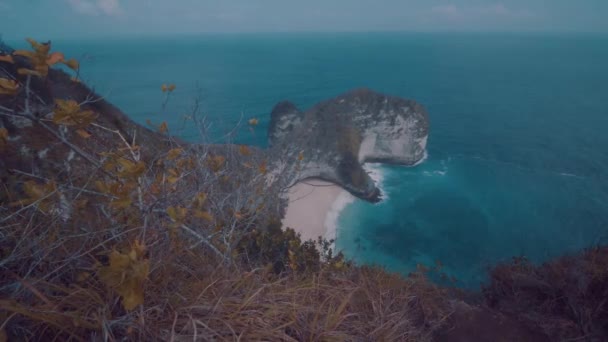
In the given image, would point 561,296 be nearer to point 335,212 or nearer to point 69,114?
point 69,114

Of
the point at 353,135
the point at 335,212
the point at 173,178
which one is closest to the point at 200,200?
the point at 173,178

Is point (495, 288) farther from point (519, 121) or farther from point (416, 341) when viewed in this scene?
point (519, 121)

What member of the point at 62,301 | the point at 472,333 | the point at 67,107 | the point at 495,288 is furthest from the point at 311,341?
the point at 495,288

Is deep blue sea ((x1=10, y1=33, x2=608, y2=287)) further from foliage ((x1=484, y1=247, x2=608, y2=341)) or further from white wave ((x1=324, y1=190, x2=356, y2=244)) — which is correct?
foliage ((x1=484, y1=247, x2=608, y2=341))

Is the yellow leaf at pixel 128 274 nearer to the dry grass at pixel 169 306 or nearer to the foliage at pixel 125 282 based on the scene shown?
the foliage at pixel 125 282

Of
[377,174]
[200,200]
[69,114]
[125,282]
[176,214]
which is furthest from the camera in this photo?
[377,174]

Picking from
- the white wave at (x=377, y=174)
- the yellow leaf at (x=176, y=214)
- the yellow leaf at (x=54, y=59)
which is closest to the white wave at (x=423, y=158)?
the white wave at (x=377, y=174)

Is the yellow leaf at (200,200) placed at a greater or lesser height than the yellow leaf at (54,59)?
lesser

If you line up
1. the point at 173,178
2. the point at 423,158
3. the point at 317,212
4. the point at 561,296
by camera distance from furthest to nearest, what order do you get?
1. the point at 423,158
2. the point at 317,212
3. the point at 561,296
4. the point at 173,178
